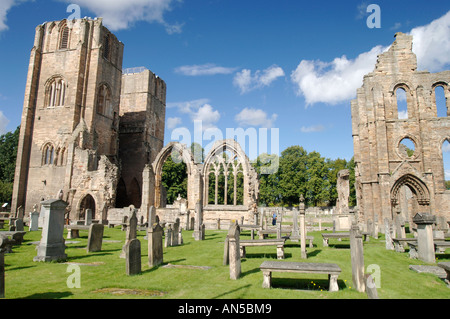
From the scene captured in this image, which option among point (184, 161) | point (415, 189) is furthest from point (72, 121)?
point (415, 189)

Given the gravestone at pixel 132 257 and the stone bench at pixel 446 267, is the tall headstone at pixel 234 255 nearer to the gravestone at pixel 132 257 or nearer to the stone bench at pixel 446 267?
the gravestone at pixel 132 257

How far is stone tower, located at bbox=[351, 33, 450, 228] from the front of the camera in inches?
899

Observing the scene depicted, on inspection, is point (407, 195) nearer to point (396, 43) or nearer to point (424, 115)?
point (424, 115)

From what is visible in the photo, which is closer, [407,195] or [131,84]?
[407,195]

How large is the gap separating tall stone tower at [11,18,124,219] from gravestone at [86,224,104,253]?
1556 cm

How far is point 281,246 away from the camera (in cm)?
930

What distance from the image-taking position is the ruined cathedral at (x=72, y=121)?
2630 centimetres

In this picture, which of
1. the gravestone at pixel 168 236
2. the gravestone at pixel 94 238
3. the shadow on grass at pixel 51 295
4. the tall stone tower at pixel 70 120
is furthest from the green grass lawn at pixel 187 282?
the tall stone tower at pixel 70 120

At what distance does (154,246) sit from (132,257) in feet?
3.71

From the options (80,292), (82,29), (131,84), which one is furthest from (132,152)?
(80,292)

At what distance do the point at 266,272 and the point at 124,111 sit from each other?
36113 millimetres

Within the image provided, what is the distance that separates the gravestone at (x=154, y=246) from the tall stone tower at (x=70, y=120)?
61.1 ft

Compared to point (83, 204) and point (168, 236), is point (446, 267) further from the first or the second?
point (83, 204)
